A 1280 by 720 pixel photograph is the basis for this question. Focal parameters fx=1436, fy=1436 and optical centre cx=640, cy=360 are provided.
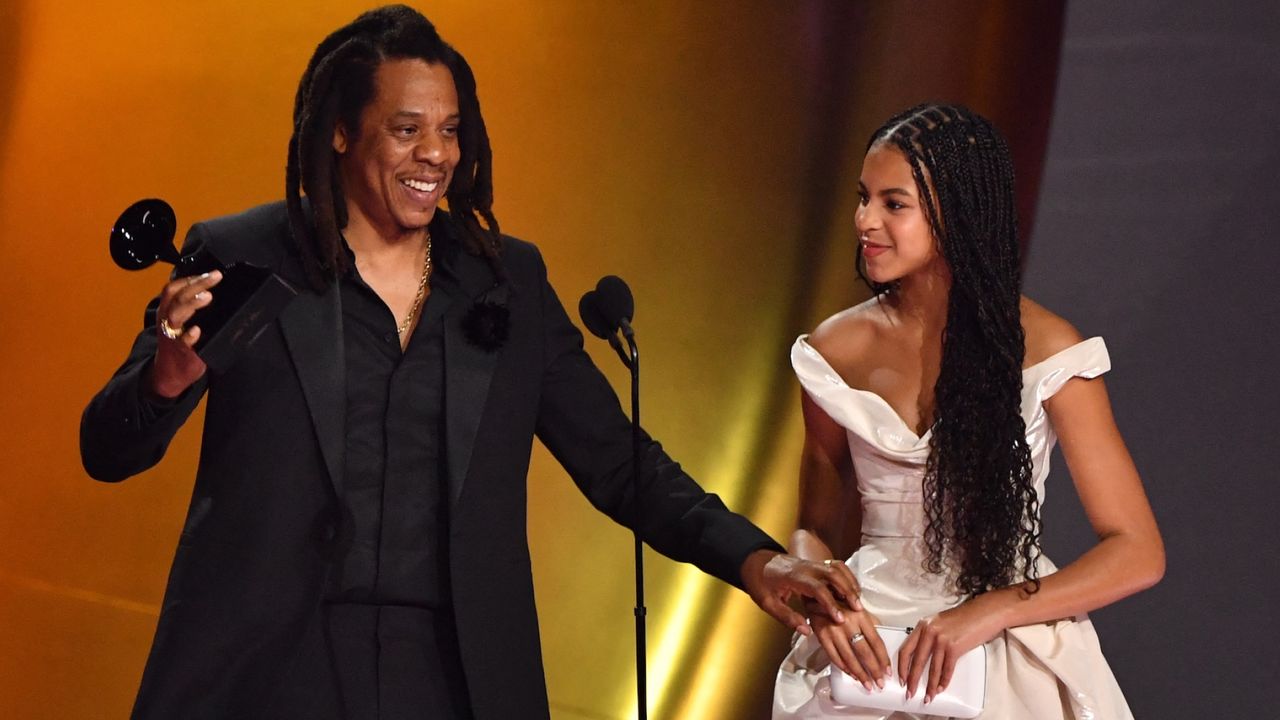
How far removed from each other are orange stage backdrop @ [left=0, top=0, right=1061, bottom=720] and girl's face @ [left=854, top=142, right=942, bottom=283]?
1.15m

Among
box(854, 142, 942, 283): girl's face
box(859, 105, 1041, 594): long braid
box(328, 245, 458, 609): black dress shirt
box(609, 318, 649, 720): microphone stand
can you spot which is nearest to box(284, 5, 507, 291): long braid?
box(328, 245, 458, 609): black dress shirt

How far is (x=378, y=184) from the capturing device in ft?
6.91

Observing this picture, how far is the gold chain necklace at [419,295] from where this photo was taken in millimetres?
2076

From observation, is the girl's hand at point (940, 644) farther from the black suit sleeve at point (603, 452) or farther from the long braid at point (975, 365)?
the black suit sleeve at point (603, 452)

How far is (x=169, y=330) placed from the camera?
171cm

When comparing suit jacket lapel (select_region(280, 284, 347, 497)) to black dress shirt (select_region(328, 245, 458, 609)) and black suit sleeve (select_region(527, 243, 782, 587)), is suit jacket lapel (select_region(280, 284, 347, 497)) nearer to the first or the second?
black dress shirt (select_region(328, 245, 458, 609))

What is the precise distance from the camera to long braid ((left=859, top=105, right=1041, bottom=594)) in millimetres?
2293

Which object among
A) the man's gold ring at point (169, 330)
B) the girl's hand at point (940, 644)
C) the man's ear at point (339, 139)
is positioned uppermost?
the man's ear at point (339, 139)

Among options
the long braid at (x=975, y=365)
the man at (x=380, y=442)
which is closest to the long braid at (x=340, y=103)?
the man at (x=380, y=442)

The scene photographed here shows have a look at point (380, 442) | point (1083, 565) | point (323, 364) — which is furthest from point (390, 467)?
point (1083, 565)

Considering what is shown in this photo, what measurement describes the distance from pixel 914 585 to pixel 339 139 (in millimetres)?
1154

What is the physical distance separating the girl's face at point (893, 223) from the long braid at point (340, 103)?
625 mm

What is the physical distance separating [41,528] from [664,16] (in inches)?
75.6

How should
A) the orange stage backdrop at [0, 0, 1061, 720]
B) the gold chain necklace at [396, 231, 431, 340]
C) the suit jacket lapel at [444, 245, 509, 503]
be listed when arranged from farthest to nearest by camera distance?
the orange stage backdrop at [0, 0, 1061, 720], the gold chain necklace at [396, 231, 431, 340], the suit jacket lapel at [444, 245, 509, 503]
